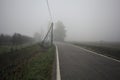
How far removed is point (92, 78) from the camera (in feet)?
14.7

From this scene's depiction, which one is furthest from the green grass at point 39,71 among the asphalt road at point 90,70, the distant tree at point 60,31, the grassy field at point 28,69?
the distant tree at point 60,31

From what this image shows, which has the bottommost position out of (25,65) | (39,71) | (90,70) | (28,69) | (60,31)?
(25,65)

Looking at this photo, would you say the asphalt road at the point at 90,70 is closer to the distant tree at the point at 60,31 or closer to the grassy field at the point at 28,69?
the grassy field at the point at 28,69

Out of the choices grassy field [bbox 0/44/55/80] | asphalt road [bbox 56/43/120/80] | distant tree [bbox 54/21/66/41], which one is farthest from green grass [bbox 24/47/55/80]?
distant tree [bbox 54/21/66/41]

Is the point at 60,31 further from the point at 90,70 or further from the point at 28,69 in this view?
the point at 90,70

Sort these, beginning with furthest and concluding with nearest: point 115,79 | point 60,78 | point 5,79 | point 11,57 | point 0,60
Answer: point 11,57 → point 0,60 → point 5,79 → point 60,78 → point 115,79

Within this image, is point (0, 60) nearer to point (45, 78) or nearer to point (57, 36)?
point (45, 78)

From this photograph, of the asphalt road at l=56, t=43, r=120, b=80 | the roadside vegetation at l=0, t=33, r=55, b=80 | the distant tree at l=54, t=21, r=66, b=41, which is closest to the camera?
the asphalt road at l=56, t=43, r=120, b=80

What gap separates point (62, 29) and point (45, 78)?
2702 inches

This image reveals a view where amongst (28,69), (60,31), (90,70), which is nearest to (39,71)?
(28,69)

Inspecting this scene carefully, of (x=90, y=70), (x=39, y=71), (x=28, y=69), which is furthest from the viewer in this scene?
(x=28, y=69)

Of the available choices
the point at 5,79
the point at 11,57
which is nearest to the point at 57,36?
the point at 11,57

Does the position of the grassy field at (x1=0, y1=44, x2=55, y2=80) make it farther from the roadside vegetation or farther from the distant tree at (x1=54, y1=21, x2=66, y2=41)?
the distant tree at (x1=54, y1=21, x2=66, y2=41)

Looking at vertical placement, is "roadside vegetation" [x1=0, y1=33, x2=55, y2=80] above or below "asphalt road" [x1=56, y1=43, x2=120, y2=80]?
below
